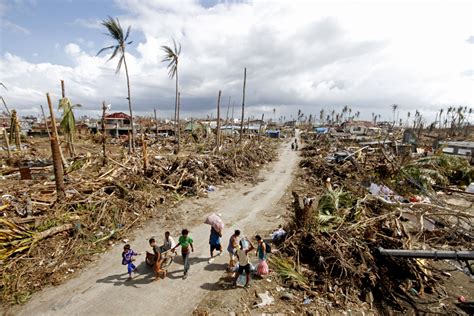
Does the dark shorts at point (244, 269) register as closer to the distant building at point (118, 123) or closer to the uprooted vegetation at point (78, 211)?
the uprooted vegetation at point (78, 211)

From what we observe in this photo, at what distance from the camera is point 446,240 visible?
771 cm

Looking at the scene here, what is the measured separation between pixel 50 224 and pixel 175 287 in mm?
4844

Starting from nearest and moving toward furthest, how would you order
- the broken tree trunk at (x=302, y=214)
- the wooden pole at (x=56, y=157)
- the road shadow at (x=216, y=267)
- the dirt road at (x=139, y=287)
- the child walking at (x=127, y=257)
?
1. the dirt road at (x=139, y=287)
2. the child walking at (x=127, y=257)
3. the road shadow at (x=216, y=267)
4. the broken tree trunk at (x=302, y=214)
5. the wooden pole at (x=56, y=157)

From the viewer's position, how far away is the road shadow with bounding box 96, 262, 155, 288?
5.59 metres

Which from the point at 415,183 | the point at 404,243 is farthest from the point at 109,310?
the point at 415,183

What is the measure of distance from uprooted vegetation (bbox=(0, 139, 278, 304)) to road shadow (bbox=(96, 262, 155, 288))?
1.19 metres

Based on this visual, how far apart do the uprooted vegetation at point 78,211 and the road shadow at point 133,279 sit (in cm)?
119

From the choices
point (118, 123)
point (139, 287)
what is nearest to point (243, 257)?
point (139, 287)

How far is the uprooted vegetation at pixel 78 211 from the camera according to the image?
5887 millimetres

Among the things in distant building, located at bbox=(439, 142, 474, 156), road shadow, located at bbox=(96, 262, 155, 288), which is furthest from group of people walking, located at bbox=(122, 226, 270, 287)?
distant building, located at bbox=(439, 142, 474, 156)

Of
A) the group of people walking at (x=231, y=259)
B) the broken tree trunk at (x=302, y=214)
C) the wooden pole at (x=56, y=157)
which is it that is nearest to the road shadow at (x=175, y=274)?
the group of people walking at (x=231, y=259)

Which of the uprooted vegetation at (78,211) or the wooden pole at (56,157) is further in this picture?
the wooden pole at (56,157)

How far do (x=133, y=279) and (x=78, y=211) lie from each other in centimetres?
397

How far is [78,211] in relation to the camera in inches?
317
